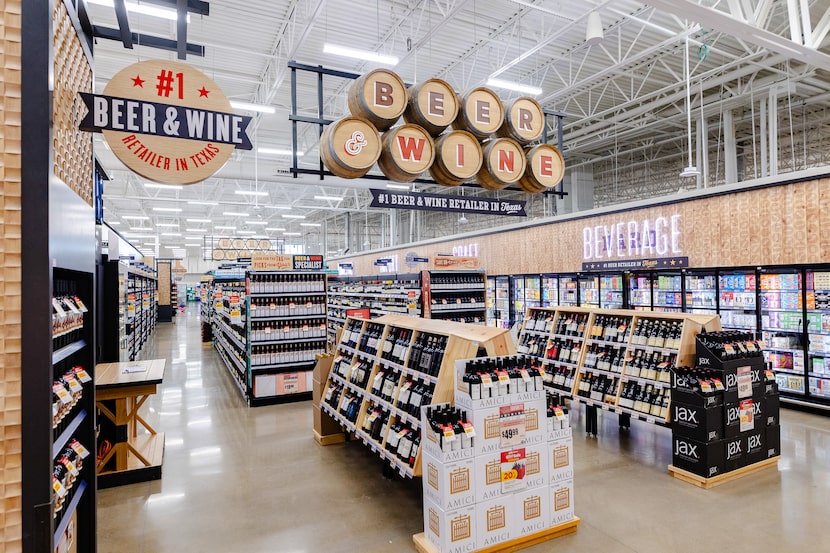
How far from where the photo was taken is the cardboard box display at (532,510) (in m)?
3.55

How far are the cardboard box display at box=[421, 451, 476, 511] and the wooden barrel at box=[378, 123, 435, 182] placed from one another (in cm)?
237

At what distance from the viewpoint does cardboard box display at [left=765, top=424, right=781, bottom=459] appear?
4.85 m

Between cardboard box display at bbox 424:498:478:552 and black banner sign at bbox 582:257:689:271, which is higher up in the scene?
black banner sign at bbox 582:257:689:271

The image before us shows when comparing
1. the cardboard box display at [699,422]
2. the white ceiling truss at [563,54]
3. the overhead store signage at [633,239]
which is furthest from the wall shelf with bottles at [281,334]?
the overhead store signage at [633,239]

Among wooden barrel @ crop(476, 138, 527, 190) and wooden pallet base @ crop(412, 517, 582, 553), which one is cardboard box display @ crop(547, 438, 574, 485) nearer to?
wooden pallet base @ crop(412, 517, 582, 553)

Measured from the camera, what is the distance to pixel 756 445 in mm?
4762

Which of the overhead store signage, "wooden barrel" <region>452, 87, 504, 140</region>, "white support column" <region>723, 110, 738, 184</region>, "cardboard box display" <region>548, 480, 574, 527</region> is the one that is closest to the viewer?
"cardboard box display" <region>548, 480, 574, 527</region>

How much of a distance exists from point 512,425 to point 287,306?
5.46 m

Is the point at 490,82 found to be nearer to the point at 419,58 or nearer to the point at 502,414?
the point at 419,58

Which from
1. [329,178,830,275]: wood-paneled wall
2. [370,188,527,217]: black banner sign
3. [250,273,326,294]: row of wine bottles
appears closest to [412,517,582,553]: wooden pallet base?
[370,188,527,217]: black banner sign

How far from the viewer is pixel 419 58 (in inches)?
427

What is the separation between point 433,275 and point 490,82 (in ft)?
12.3

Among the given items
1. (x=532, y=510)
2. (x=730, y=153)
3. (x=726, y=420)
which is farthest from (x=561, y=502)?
(x=730, y=153)

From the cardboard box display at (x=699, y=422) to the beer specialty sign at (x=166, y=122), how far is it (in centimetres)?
454
